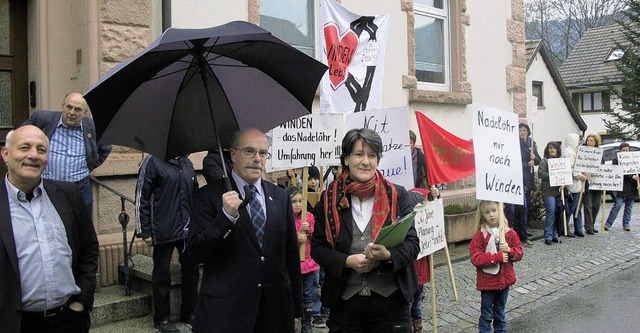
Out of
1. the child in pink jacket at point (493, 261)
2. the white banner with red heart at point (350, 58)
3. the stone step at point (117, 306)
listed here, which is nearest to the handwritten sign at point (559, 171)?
the white banner with red heart at point (350, 58)

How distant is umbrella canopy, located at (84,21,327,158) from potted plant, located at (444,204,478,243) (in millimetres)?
6413

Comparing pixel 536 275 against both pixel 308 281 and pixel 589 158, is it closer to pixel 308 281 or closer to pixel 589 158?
pixel 308 281

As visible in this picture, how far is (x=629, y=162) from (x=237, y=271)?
1151 centimetres

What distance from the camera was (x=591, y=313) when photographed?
21.6 feet

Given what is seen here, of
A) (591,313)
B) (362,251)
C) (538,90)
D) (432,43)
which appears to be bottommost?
(591,313)

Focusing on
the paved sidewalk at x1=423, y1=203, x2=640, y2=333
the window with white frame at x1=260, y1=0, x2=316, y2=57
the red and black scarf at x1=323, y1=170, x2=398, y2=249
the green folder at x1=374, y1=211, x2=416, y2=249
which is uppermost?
the window with white frame at x1=260, y1=0, x2=316, y2=57

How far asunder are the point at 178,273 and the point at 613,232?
31.1ft

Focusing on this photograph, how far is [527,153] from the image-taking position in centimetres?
1066

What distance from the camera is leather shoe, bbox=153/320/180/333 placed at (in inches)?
210

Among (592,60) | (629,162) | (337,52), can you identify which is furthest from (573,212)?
(592,60)

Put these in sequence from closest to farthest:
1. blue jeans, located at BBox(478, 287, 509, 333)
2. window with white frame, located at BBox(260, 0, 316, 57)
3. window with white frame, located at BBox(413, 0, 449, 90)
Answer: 1. blue jeans, located at BBox(478, 287, 509, 333)
2. window with white frame, located at BBox(260, 0, 316, 57)
3. window with white frame, located at BBox(413, 0, 449, 90)

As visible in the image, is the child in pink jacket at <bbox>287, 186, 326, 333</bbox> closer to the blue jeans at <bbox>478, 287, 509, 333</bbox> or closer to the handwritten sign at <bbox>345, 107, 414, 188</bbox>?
the handwritten sign at <bbox>345, 107, 414, 188</bbox>

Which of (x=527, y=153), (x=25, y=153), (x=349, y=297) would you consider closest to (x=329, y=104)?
(x=349, y=297)

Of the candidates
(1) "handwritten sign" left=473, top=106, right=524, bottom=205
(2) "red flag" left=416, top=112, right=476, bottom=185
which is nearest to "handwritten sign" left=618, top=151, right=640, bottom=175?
(2) "red flag" left=416, top=112, right=476, bottom=185
